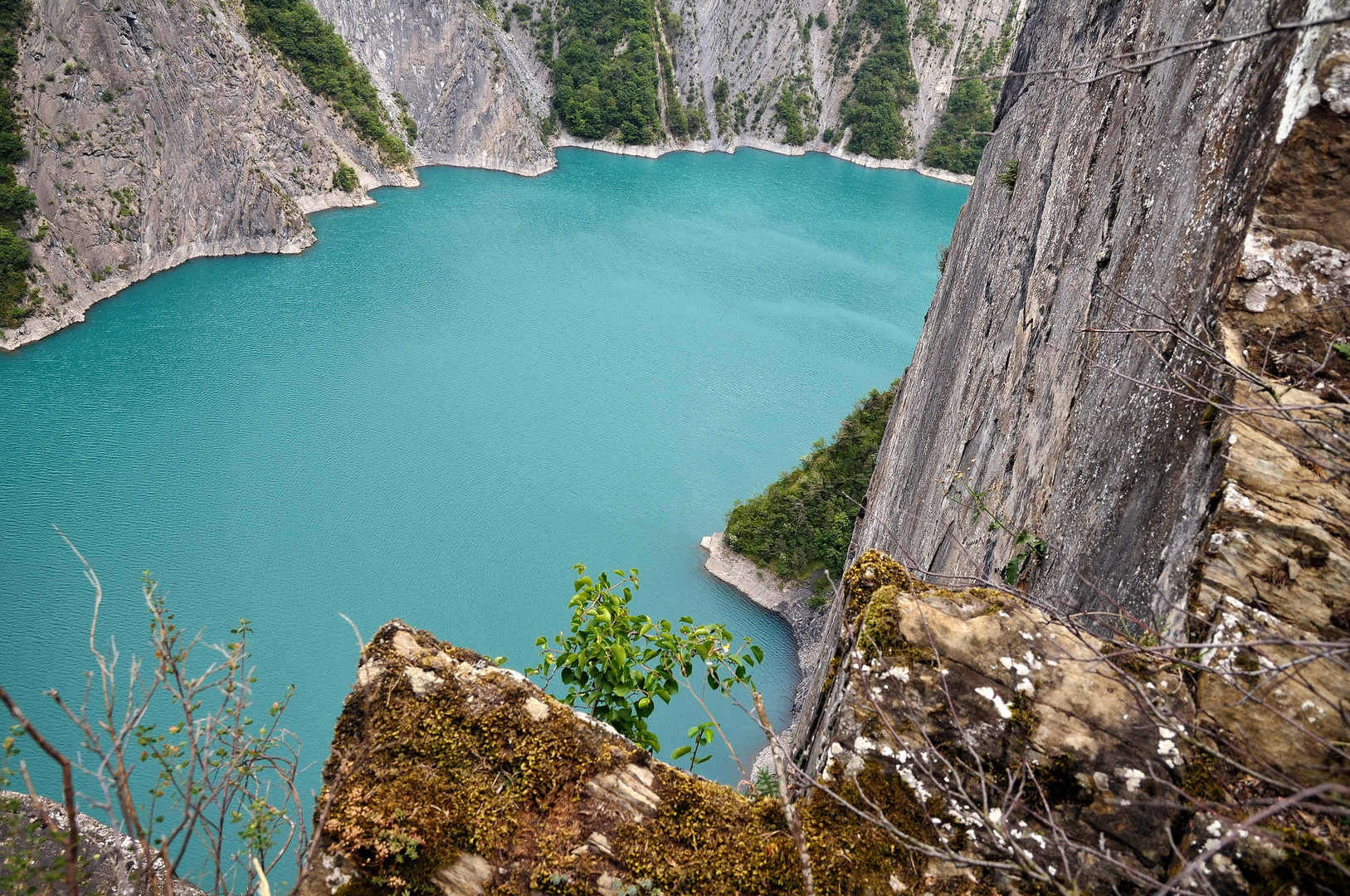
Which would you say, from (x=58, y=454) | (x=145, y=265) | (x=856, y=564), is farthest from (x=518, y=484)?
(x=856, y=564)

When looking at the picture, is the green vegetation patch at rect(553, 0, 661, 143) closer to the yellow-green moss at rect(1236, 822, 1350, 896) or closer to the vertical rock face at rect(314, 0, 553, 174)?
the vertical rock face at rect(314, 0, 553, 174)

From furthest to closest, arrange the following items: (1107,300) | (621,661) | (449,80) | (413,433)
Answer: (449,80) → (413,433) → (1107,300) → (621,661)

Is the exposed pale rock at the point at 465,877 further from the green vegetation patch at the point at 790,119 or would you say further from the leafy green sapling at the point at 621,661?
the green vegetation patch at the point at 790,119

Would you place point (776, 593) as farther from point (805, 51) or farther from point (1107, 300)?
point (805, 51)

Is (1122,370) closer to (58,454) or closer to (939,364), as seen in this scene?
(939,364)

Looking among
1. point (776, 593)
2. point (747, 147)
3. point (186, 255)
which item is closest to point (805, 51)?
point (747, 147)
